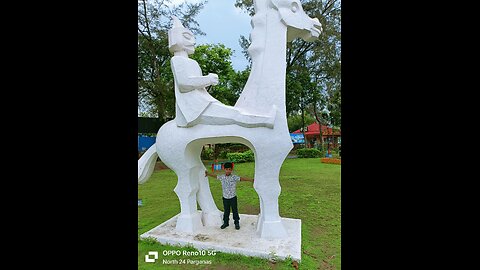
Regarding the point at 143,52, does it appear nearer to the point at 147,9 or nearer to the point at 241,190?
the point at 147,9

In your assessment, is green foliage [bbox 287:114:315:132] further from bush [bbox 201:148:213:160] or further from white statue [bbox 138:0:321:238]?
white statue [bbox 138:0:321:238]

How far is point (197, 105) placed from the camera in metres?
4.18

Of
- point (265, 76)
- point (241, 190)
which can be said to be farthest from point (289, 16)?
point (241, 190)

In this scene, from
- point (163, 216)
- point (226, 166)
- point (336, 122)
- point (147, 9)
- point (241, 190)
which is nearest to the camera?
point (226, 166)

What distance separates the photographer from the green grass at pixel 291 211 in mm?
3656

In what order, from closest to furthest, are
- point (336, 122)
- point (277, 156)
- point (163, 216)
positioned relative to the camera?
point (277, 156), point (163, 216), point (336, 122)

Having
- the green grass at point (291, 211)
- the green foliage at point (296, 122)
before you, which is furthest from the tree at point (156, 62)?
the green foliage at point (296, 122)

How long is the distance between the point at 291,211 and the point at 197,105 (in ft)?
11.0

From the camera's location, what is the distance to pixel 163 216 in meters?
5.65

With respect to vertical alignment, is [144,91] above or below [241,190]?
above

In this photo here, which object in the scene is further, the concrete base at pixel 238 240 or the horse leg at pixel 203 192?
the horse leg at pixel 203 192

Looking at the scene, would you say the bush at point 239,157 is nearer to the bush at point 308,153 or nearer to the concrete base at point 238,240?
the bush at point 308,153
